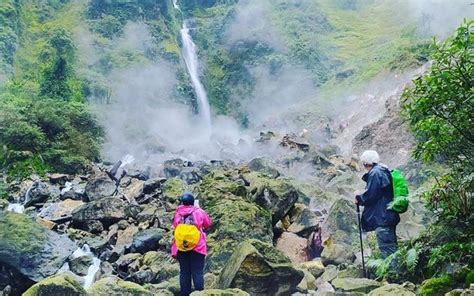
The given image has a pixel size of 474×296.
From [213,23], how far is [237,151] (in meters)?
38.8

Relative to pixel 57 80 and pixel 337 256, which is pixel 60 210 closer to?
pixel 337 256

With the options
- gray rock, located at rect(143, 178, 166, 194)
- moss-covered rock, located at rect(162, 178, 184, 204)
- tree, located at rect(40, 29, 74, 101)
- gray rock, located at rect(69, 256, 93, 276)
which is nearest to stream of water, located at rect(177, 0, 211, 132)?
tree, located at rect(40, 29, 74, 101)

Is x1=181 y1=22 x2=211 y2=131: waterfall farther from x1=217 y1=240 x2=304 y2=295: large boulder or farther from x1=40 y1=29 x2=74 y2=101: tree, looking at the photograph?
x1=217 y1=240 x2=304 y2=295: large boulder

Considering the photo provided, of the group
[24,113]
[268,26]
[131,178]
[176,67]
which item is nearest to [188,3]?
[268,26]

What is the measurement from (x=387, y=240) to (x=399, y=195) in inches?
26.2

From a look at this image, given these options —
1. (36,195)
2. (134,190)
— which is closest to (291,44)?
(134,190)

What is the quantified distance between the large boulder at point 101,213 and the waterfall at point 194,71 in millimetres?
39945

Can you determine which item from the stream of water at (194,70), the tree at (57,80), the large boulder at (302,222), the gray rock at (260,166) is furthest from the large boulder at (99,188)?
the stream of water at (194,70)

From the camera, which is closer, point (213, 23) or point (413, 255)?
point (413, 255)

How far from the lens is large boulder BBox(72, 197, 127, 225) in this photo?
523 inches

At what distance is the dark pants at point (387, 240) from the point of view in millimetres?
6676

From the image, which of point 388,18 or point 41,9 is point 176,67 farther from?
point 388,18

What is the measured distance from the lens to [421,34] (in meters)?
52.8

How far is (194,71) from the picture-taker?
60.3 m
